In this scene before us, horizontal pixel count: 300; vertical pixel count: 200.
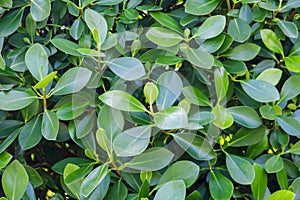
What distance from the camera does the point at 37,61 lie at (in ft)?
2.27

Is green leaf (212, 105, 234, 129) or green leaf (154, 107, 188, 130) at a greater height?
green leaf (154, 107, 188, 130)

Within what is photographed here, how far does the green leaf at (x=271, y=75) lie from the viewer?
730 mm

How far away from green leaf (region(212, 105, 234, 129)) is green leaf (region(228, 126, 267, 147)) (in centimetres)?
8

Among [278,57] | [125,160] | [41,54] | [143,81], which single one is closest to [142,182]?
[125,160]

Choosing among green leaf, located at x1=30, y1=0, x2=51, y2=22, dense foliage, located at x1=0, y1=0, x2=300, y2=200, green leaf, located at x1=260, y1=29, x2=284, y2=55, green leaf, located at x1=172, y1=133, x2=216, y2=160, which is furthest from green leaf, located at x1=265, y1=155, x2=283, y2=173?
green leaf, located at x1=30, y1=0, x2=51, y2=22

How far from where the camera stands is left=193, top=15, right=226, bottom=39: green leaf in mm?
708

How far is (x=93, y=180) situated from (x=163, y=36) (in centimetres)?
28

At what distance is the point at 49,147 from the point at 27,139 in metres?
0.16

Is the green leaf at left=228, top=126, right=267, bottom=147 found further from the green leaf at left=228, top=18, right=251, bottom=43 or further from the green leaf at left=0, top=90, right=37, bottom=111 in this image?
the green leaf at left=0, top=90, right=37, bottom=111

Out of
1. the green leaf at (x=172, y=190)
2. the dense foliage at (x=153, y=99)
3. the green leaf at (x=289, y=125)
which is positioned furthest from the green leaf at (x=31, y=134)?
the green leaf at (x=289, y=125)

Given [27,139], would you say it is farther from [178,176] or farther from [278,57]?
[278,57]

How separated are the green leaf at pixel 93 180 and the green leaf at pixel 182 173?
3.9 inches

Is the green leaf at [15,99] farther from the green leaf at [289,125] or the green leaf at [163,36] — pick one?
the green leaf at [289,125]

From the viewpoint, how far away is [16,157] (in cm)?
75
